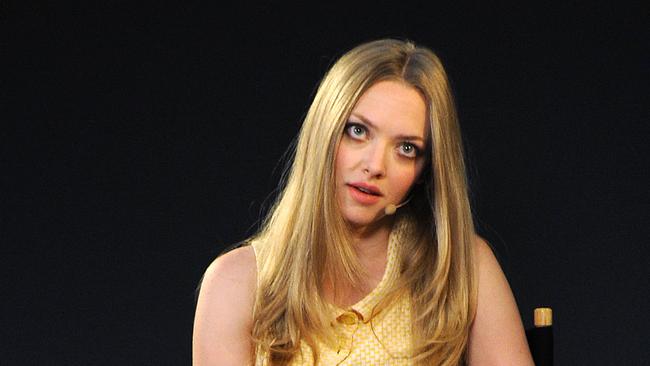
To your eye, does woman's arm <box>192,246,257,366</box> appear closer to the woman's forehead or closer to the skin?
the skin

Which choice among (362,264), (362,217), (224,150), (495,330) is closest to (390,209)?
(362,217)

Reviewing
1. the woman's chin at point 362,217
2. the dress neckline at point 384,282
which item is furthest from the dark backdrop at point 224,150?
the woman's chin at point 362,217

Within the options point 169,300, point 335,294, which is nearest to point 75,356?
point 169,300

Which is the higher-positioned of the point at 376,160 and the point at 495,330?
Answer: the point at 376,160

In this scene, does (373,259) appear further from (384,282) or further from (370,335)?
(370,335)

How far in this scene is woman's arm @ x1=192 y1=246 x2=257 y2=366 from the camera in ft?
8.60

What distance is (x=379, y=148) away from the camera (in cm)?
253

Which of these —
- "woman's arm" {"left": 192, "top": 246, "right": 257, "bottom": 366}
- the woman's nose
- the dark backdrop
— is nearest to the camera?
the woman's nose

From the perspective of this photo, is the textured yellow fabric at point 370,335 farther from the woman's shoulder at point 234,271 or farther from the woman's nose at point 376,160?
the woman's nose at point 376,160

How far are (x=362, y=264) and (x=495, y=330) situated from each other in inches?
11.4

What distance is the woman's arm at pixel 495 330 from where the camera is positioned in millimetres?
2605

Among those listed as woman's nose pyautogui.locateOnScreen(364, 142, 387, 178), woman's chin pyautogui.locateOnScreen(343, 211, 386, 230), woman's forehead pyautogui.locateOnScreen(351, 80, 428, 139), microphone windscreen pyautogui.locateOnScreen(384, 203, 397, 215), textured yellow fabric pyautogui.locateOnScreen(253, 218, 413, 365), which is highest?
woman's forehead pyautogui.locateOnScreen(351, 80, 428, 139)

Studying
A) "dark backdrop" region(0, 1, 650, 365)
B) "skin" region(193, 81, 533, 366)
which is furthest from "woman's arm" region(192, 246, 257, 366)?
"dark backdrop" region(0, 1, 650, 365)

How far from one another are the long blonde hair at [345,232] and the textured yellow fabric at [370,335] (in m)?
0.03
